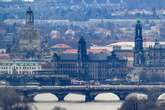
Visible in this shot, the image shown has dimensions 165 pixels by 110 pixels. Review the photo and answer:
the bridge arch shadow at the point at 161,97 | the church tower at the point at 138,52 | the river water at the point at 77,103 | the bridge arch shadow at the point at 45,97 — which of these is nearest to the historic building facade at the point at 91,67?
the church tower at the point at 138,52

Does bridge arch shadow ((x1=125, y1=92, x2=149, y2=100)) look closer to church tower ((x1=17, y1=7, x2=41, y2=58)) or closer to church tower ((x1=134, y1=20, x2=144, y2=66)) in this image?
church tower ((x1=134, y1=20, x2=144, y2=66))

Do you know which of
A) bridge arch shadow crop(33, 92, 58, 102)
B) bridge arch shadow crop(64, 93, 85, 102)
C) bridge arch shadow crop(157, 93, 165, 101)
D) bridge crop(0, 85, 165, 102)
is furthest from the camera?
bridge crop(0, 85, 165, 102)

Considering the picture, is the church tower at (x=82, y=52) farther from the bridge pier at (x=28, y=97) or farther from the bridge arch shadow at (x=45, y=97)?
the bridge pier at (x=28, y=97)

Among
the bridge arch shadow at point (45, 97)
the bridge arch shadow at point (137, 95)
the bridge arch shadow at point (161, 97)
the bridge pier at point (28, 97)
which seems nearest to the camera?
the bridge pier at point (28, 97)

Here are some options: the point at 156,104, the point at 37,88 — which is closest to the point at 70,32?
the point at 37,88

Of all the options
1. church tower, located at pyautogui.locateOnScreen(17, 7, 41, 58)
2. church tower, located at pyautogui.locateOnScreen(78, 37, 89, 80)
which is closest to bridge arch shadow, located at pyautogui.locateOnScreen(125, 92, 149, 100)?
church tower, located at pyautogui.locateOnScreen(78, 37, 89, 80)

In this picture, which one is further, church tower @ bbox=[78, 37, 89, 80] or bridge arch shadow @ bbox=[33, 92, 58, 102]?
church tower @ bbox=[78, 37, 89, 80]

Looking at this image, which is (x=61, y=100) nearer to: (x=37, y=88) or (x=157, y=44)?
(x=37, y=88)
